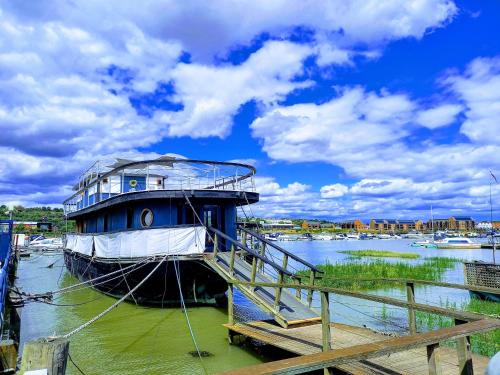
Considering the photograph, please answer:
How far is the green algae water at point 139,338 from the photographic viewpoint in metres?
9.46

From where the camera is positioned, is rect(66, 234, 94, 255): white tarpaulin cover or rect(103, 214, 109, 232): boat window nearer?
rect(103, 214, 109, 232): boat window

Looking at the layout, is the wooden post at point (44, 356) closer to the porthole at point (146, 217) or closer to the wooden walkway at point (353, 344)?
the wooden walkway at point (353, 344)

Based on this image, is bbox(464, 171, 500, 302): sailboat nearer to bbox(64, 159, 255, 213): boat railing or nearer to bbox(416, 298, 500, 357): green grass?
bbox(416, 298, 500, 357): green grass

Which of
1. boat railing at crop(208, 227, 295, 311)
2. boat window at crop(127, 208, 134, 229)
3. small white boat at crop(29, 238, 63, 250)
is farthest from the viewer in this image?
small white boat at crop(29, 238, 63, 250)

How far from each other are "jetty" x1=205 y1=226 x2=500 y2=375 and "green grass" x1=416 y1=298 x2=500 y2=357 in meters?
2.30

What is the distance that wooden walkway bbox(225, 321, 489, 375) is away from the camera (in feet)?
21.6

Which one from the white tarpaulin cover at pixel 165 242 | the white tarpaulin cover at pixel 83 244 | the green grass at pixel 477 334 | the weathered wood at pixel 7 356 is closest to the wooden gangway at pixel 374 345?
the green grass at pixel 477 334

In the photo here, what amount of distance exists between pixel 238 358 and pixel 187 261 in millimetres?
4839

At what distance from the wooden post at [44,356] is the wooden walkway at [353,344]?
4.03 meters

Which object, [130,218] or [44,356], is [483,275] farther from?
[44,356]

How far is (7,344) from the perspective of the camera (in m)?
7.92

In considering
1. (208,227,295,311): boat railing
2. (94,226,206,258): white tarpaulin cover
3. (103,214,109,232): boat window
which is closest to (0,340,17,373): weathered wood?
(208,227,295,311): boat railing

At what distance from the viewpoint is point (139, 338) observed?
11.7m

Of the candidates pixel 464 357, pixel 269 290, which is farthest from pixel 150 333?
pixel 464 357
